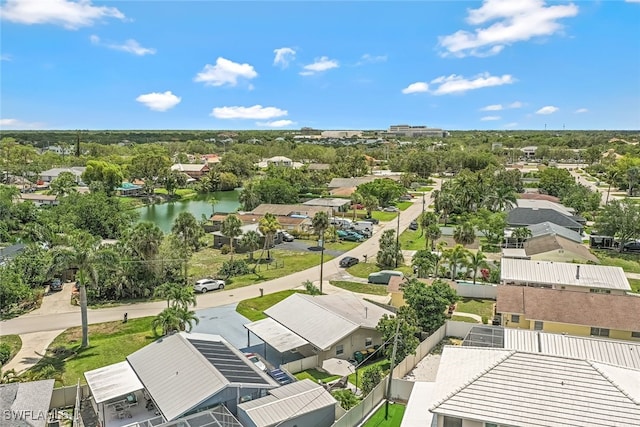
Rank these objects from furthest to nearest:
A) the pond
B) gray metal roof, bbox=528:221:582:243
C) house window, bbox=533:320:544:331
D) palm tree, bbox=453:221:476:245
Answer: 1. the pond
2. gray metal roof, bbox=528:221:582:243
3. palm tree, bbox=453:221:476:245
4. house window, bbox=533:320:544:331

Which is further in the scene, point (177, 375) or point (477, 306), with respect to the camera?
point (477, 306)

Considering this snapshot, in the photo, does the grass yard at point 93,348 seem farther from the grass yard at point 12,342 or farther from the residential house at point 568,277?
the residential house at point 568,277

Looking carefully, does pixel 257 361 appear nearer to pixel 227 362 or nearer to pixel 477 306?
pixel 227 362

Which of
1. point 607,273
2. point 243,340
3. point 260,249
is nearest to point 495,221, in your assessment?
point 607,273

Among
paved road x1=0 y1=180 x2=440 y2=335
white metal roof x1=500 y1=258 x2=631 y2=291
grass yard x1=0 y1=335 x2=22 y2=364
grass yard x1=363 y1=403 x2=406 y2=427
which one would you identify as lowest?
grass yard x1=363 y1=403 x2=406 y2=427

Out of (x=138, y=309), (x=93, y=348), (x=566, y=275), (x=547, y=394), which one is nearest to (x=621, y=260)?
(x=566, y=275)

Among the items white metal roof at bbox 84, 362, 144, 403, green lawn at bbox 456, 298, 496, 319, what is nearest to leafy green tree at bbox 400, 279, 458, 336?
green lawn at bbox 456, 298, 496, 319

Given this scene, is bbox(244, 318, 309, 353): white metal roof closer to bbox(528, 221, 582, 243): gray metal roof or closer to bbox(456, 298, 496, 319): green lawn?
bbox(456, 298, 496, 319): green lawn
